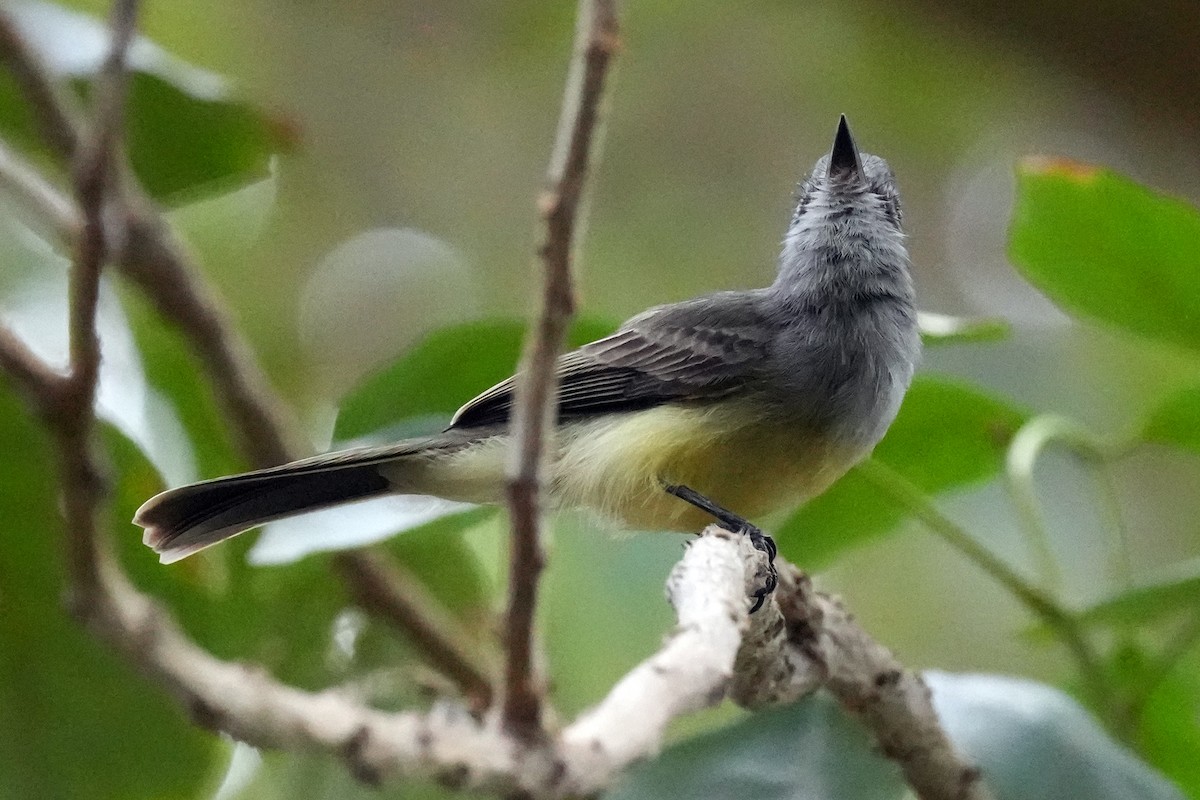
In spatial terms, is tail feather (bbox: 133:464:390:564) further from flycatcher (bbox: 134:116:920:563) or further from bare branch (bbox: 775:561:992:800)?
bare branch (bbox: 775:561:992:800)

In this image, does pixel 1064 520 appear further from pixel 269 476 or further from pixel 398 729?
pixel 398 729

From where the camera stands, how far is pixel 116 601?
0.81 metres

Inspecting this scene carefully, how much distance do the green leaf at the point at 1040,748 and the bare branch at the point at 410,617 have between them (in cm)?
90

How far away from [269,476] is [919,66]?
3.31 metres

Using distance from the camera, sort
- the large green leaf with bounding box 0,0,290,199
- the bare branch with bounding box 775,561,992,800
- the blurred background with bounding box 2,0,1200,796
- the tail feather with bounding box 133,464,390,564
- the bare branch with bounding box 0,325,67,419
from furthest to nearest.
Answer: the blurred background with bounding box 2,0,1200,796 < the large green leaf with bounding box 0,0,290,199 < the tail feather with bounding box 133,464,390,564 < the bare branch with bounding box 775,561,992,800 < the bare branch with bounding box 0,325,67,419

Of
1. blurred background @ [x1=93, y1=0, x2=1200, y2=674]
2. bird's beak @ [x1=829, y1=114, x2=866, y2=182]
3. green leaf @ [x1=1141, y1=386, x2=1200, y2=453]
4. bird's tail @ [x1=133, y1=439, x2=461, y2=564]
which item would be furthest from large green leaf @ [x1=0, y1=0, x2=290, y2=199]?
green leaf @ [x1=1141, y1=386, x2=1200, y2=453]

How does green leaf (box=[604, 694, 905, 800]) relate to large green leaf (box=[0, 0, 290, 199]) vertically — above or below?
below

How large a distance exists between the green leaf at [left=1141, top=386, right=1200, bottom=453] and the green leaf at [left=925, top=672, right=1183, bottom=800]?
1.56ft

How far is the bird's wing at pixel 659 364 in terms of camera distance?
2219 mm

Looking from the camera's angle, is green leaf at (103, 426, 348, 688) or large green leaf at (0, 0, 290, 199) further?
large green leaf at (0, 0, 290, 199)

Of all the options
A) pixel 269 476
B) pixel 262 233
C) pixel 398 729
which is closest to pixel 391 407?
pixel 269 476

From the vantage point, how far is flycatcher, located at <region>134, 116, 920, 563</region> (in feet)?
→ 6.92

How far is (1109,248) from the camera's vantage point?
6.98 feet

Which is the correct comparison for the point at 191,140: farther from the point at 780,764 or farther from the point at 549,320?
the point at 549,320
